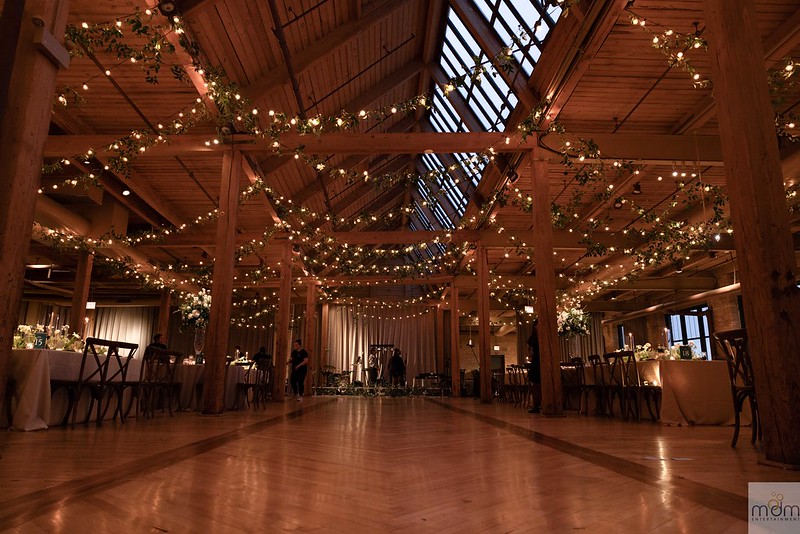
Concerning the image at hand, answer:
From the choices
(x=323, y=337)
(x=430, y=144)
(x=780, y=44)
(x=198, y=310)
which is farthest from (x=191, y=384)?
(x=323, y=337)

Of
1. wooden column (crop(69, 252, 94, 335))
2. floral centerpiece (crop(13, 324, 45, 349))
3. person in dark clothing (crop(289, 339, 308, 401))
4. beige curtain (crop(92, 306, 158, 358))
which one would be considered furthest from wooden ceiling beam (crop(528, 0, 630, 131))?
beige curtain (crop(92, 306, 158, 358))

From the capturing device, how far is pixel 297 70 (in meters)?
6.57

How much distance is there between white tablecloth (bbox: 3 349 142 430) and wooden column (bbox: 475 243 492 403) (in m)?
6.96

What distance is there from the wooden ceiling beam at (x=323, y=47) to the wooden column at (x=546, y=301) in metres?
3.00

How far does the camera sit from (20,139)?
→ 7.64 feet

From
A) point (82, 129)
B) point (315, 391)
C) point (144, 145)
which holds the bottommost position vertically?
point (315, 391)

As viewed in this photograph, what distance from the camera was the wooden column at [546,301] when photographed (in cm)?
577

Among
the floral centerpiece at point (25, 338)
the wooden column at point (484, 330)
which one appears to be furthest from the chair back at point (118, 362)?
the wooden column at point (484, 330)

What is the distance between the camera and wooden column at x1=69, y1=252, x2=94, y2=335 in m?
9.57

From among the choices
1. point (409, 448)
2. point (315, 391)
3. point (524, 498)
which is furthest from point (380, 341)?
point (524, 498)

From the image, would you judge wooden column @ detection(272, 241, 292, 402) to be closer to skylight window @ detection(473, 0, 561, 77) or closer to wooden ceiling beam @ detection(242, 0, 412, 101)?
wooden ceiling beam @ detection(242, 0, 412, 101)

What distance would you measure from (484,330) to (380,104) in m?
4.74

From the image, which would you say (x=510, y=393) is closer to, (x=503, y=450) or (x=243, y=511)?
(x=503, y=450)

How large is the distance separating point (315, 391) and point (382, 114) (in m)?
10.8
